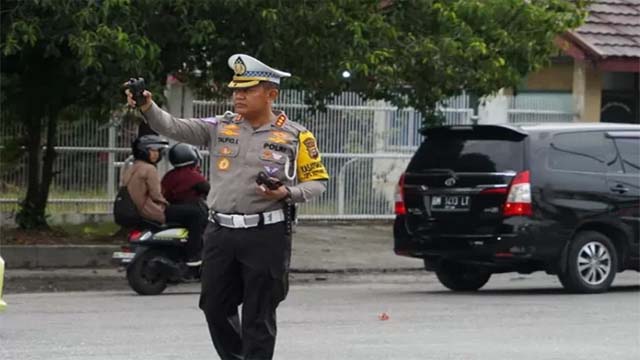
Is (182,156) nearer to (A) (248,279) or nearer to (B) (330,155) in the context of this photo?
(A) (248,279)

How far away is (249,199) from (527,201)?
704cm

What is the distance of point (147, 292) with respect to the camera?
48.1 ft

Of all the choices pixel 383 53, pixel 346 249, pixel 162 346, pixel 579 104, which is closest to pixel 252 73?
pixel 162 346

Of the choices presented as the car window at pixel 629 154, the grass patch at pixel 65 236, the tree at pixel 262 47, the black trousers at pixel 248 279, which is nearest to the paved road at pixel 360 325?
the car window at pixel 629 154

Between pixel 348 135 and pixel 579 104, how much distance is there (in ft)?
14.4

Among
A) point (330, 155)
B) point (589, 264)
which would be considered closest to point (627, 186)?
point (589, 264)

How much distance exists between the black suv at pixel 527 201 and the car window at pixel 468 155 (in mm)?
12

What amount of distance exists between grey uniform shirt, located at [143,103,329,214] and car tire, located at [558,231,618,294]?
723 cm

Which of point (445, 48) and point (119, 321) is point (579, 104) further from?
point (119, 321)

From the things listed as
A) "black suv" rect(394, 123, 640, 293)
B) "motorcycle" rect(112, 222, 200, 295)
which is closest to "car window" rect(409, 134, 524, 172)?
"black suv" rect(394, 123, 640, 293)

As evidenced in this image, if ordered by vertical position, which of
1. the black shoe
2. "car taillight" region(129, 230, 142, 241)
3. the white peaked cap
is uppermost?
the white peaked cap

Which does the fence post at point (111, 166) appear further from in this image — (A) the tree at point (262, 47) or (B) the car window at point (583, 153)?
(B) the car window at point (583, 153)

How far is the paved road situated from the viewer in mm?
10336

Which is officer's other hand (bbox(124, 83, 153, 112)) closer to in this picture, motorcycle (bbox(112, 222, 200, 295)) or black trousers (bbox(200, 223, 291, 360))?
black trousers (bbox(200, 223, 291, 360))
